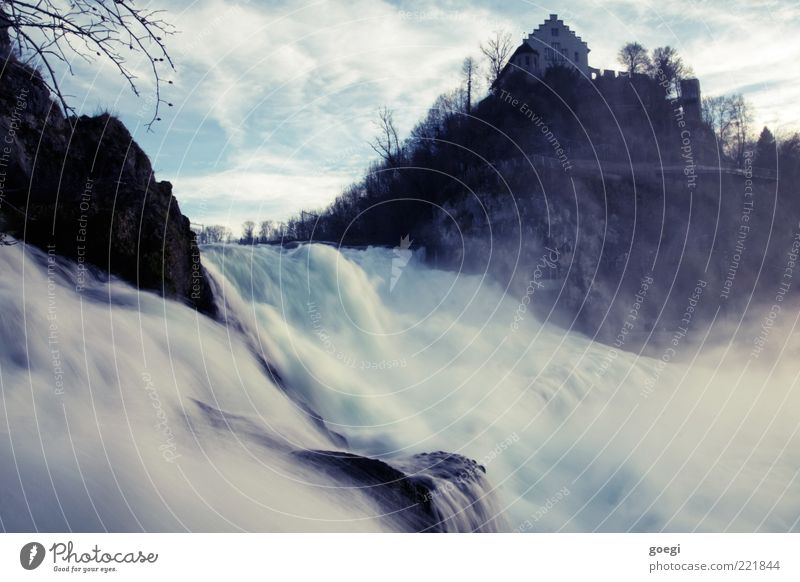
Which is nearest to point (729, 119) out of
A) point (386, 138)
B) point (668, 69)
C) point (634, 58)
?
point (668, 69)

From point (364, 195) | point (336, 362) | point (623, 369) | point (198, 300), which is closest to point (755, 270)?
point (623, 369)

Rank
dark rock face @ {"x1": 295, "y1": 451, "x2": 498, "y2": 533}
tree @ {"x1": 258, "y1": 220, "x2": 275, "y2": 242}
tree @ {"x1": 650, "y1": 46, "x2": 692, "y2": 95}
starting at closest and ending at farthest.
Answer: dark rock face @ {"x1": 295, "y1": 451, "x2": 498, "y2": 533}
tree @ {"x1": 258, "y1": 220, "x2": 275, "y2": 242}
tree @ {"x1": 650, "y1": 46, "x2": 692, "y2": 95}

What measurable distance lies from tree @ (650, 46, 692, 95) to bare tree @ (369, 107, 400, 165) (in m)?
4.70

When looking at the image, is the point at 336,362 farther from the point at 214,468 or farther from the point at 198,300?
the point at 214,468

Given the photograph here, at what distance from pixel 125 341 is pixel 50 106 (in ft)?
6.12

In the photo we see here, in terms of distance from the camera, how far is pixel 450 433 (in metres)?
5.25

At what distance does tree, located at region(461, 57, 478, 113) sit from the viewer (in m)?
6.47

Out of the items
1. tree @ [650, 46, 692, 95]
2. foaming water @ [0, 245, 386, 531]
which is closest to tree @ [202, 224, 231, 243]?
foaming water @ [0, 245, 386, 531]

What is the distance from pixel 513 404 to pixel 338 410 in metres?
1.77

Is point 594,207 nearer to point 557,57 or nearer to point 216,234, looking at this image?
point 557,57

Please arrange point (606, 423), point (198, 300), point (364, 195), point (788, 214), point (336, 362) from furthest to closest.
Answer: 1. point (788, 214)
2. point (364, 195)
3. point (606, 423)
4. point (336, 362)
5. point (198, 300)

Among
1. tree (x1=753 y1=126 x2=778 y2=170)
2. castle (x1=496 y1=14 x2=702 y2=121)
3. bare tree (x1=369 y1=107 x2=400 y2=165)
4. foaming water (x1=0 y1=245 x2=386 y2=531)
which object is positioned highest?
castle (x1=496 y1=14 x2=702 y2=121)

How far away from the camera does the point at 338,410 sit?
5.11m

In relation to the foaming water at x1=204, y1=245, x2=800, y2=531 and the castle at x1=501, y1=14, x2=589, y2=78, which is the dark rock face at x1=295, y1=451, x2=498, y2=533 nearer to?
the foaming water at x1=204, y1=245, x2=800, y2=531
